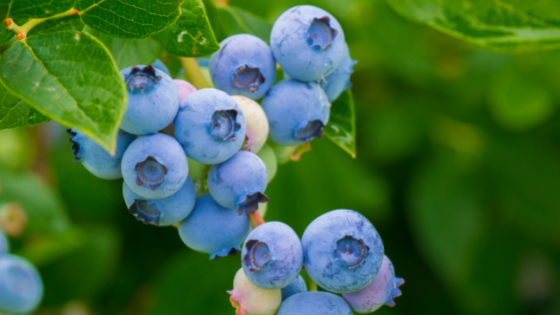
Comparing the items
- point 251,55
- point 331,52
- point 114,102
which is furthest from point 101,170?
point 331,52

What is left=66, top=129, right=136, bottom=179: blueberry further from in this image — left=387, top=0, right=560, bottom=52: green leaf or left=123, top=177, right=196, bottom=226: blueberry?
left=387, top=0, right=560, bottom=52: green leaf

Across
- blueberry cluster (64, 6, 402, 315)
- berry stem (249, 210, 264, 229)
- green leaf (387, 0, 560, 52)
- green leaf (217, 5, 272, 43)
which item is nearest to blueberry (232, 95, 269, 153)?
blueberry cluster (64, 6, 402, 315)

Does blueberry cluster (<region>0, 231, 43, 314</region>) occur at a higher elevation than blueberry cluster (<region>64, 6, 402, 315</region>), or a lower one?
lower

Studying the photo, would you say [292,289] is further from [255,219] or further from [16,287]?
[16,287]

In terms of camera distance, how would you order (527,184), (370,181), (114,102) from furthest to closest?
1. (527,184)
2. (370,181)
3. (114,102)

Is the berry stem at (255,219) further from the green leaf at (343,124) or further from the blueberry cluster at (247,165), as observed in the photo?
the green leaf at (343,124)

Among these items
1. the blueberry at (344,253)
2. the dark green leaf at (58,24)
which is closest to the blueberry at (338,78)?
the blueberry at (344,253)

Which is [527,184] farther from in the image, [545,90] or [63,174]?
[63,174]
